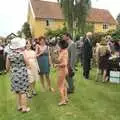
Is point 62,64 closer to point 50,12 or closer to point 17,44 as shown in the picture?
point 17,44

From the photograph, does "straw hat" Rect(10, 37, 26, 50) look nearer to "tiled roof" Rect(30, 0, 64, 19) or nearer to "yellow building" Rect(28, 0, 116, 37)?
"yellow building" Rect(28, 0, 116, 37)

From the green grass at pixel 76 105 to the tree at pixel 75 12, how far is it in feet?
132

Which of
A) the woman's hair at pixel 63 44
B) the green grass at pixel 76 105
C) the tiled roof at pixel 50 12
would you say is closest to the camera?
the green grass at pixel 76 105

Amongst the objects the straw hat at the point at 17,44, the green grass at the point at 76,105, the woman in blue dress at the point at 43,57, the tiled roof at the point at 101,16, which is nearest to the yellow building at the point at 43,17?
the tiled roof at the point at 101,16

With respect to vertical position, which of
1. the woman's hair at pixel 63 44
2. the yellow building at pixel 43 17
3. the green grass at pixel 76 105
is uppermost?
the yellow building at pixel 43 17

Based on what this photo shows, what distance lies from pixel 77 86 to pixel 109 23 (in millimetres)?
66408

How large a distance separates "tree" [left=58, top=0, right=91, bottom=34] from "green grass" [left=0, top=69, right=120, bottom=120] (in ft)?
132

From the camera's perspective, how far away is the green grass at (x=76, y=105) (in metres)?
11.3

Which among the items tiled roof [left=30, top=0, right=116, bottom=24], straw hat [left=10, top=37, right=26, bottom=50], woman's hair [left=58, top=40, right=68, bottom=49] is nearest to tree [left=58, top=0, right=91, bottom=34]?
tiled roof [left=30, top=0, right=116, bottom=24]

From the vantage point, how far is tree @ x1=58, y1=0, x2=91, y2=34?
5634 cm

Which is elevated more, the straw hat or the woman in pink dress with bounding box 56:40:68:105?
the straw hat

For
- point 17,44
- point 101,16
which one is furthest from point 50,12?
point 17,44

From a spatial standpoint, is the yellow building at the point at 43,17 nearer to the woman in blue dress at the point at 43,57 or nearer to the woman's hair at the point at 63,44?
the woman in blue dress at the point at 43,57

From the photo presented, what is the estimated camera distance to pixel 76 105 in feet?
41.4
